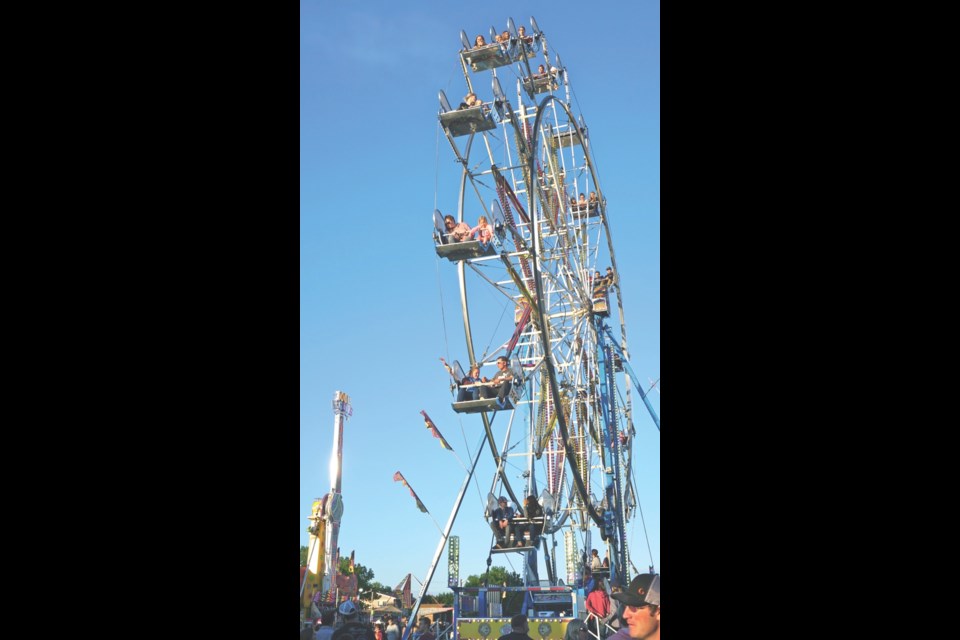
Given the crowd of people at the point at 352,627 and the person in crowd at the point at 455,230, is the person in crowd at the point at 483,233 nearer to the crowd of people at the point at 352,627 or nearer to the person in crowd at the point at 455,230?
the person in crowd at the point at 455,230

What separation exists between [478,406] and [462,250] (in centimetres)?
209

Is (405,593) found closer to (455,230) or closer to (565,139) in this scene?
(455,230)

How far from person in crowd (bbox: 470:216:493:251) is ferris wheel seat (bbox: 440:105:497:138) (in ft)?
5.58

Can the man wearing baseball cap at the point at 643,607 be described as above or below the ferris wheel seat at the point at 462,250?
below

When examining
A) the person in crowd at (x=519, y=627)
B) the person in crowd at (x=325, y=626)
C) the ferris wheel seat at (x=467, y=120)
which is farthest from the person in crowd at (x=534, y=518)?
the ferris wheel seat at (x=467, y=120)

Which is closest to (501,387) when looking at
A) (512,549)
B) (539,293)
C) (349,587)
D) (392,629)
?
(539,293)

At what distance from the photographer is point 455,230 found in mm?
11656

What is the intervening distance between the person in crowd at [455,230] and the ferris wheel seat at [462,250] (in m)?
0.12

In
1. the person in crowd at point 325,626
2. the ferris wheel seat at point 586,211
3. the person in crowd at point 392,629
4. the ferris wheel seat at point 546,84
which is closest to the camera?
the person in crowd at point 325,626

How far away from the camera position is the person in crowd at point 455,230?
1157cm

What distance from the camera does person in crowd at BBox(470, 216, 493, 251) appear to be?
1148 cm
